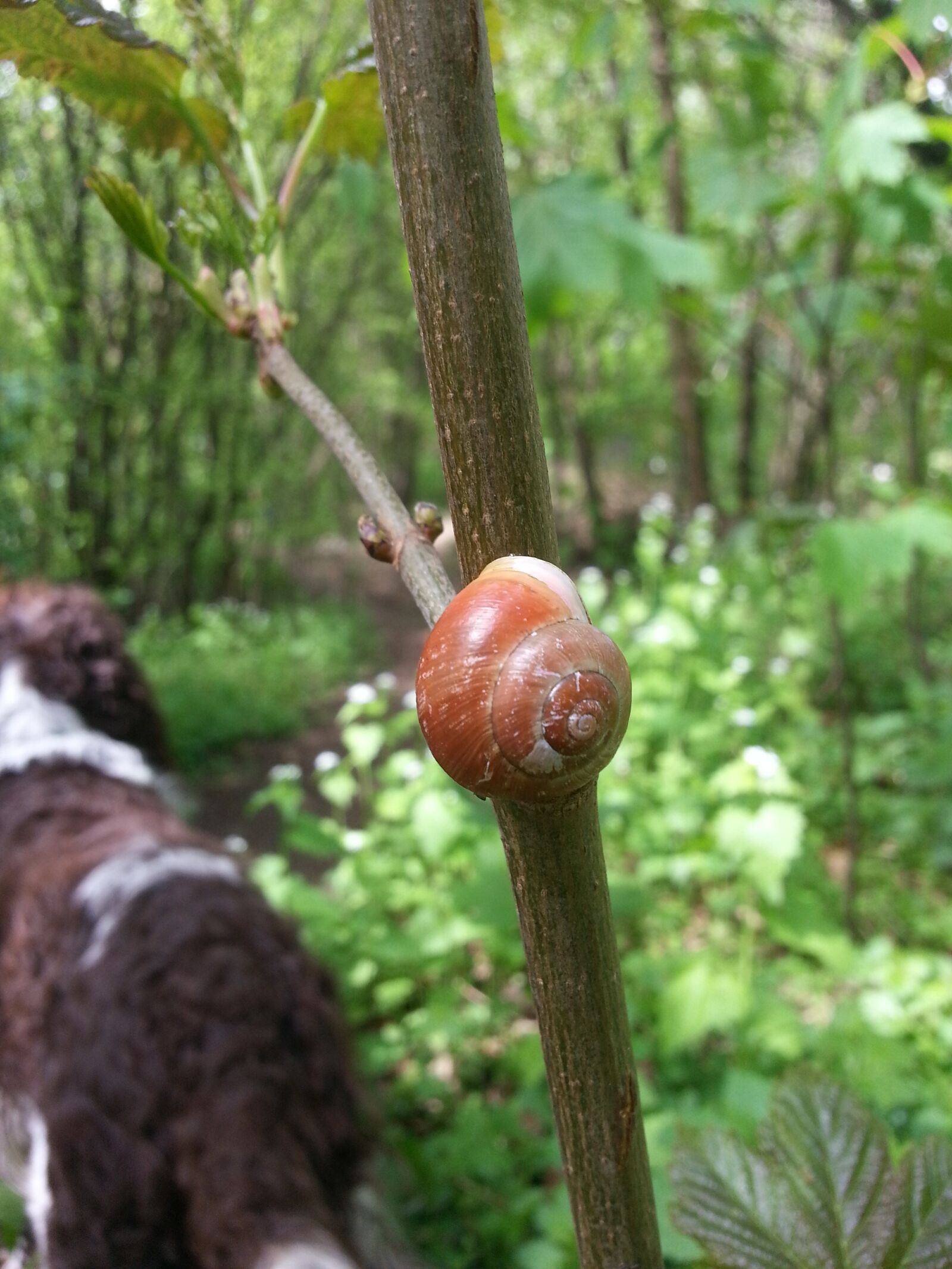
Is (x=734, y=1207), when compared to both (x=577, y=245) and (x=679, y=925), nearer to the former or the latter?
(x=577, y=245)

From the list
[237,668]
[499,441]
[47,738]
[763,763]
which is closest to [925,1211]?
[499,441]

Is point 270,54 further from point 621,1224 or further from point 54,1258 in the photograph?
point 621,1224

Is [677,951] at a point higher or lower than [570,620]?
lower

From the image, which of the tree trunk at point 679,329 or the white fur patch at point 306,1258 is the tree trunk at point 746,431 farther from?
the white fur patch at point 306,1258

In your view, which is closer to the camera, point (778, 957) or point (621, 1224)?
point (621, 1224)

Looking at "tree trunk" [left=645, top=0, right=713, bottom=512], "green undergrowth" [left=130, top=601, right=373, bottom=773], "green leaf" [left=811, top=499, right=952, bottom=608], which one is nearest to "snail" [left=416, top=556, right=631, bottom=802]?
"green leaf" [left=811, top=499, right=952, bottom=608]

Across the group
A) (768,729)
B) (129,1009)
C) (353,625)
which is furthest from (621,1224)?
(353,625)
